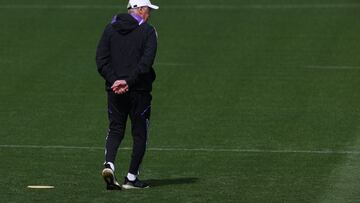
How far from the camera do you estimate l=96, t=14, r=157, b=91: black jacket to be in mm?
12508

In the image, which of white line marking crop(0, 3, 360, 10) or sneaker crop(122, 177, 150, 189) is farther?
white line marking crop(0, 3, 360, 10)

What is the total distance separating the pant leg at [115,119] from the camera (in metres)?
12.6

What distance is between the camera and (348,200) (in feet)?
39.0

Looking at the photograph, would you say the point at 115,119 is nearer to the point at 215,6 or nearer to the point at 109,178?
the point at 109,178

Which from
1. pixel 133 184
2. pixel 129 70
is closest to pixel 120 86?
pixel 129 70

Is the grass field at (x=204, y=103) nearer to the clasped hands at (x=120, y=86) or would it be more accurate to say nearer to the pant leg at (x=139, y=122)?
the pant leg at (x=139, y=122)

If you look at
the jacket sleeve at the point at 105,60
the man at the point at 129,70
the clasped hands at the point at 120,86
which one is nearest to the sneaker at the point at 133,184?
the man at the point at 129,70

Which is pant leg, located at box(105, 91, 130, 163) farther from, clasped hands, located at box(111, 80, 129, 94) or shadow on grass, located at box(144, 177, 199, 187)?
shadow on grass, located at box(144, 177, 199, 187)

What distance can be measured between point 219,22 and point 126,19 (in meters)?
13.6

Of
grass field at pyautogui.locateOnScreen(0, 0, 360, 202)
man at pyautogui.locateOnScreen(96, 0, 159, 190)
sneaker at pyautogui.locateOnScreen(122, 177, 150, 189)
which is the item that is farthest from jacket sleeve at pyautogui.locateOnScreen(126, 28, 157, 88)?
grass field at pyautogui.locateOnScreen(0, 0, 360, 202)

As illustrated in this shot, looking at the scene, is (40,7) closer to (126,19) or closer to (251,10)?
(251,10)

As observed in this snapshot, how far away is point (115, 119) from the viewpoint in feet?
41.5

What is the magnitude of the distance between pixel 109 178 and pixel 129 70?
3.62 ft

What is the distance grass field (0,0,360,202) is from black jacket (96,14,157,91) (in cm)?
114
